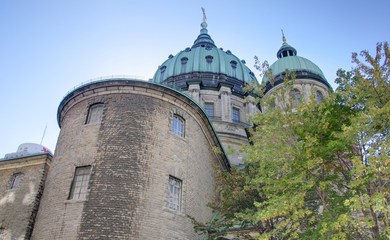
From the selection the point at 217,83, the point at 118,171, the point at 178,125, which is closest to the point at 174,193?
the point at 118,171

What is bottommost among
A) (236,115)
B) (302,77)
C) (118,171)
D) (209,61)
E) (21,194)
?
(118,171)

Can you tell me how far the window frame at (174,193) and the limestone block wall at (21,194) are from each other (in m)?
6.46

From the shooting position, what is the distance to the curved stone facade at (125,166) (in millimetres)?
13047

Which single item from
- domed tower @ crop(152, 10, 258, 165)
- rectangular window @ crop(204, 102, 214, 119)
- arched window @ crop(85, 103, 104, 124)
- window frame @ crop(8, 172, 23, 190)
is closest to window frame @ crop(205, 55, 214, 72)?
domed tower @ crop(152, 10, 258, 165)

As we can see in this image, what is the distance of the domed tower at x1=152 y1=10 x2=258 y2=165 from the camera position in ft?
110

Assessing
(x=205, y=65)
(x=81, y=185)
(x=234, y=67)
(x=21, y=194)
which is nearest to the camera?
(x=81, y=185)

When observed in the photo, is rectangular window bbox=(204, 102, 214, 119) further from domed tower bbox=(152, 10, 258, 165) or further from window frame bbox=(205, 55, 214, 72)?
window frame bbox=(205, 55, 214, 72)

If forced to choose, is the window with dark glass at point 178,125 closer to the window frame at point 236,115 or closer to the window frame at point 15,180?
the window frame at point 15,180

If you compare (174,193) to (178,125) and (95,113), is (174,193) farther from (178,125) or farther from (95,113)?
(95,113)

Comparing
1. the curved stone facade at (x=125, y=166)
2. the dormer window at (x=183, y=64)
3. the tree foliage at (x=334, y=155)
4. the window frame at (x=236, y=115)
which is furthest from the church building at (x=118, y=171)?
the dormer window at (x=183, y=64)

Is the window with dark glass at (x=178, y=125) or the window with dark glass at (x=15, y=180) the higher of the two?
the window with dark glass at (x=178, y=125)

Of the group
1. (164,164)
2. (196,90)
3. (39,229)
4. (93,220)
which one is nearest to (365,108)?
(164,164)

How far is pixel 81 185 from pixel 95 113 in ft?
11.8

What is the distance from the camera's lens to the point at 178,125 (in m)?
17.1
